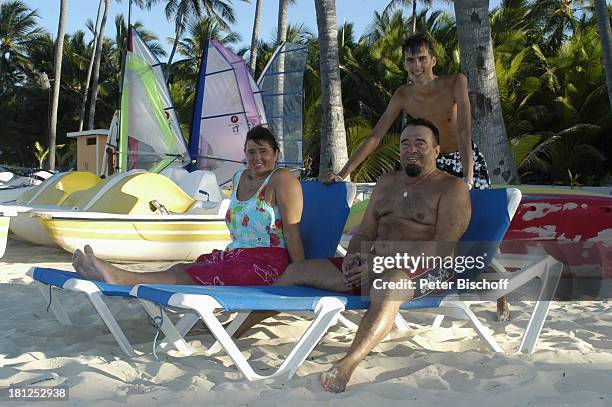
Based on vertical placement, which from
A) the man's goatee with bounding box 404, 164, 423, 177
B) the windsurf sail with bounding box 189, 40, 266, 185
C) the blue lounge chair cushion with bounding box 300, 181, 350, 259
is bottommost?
the blue lounge chair cushion with bounding box 300, 181, 350, 259

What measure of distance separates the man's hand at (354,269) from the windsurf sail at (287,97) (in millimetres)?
12495

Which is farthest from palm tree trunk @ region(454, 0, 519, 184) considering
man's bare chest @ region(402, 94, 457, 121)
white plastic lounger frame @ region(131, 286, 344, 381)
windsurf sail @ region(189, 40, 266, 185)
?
windsurf sail @ region(189, 40, 266, 185)

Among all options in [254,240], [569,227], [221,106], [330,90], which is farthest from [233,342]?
[221,106]

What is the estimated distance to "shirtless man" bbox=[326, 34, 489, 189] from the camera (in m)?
3.61

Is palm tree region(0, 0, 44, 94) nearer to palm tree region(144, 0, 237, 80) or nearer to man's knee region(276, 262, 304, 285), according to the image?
palm tree region(144, 0, 237, 80)

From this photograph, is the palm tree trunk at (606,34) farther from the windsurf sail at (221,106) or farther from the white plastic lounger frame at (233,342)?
the white plastic lounger frame at (233,342)

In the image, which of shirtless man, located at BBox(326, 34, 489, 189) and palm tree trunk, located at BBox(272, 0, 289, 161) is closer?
shirtless man, located at BBox(326, 34, 489, 189)

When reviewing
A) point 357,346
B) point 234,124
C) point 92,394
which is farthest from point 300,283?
point 234,124

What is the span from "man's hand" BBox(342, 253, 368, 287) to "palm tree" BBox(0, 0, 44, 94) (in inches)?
1486

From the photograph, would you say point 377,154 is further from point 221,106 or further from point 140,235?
point 140,235

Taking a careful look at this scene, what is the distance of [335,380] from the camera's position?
257 centimetres

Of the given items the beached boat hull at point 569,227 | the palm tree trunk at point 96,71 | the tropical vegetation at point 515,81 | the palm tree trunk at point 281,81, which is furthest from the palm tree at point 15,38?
the beached boat hull at point 569,227

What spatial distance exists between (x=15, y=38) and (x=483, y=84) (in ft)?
117

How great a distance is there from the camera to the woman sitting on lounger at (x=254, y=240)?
11.0ft
